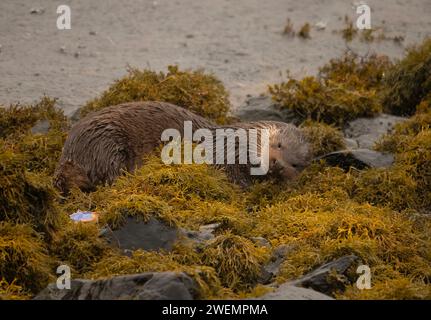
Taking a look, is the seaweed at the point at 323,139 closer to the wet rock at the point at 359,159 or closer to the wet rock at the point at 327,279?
the wet rock at the point at 359,159

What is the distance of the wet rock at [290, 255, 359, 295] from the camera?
7.82m

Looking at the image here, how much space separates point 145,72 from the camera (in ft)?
42.9

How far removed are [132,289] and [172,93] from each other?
6046 millimetres

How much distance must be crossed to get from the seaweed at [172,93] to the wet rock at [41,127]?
51 centimetres

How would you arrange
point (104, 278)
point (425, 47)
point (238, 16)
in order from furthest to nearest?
point (238, 16)
point (425, 47)
point (104, 278)

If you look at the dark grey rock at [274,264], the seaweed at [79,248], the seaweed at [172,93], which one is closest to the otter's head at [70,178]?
the seaweed at [79,248]

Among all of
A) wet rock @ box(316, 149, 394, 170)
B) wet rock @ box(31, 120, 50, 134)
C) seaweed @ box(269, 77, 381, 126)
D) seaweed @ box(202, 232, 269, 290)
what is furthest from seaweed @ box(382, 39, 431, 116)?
seaweed @ box(202, 232, 269, 290)

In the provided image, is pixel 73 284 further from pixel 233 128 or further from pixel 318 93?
pixel 318 93

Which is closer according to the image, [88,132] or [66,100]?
[88,132]

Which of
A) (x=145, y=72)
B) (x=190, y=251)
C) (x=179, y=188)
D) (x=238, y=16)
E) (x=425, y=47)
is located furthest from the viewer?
(x=238, y=16)

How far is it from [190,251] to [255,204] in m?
2.50

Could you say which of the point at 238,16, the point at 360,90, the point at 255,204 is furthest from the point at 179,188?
the point at 238,16

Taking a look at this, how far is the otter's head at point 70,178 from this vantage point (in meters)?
10.3

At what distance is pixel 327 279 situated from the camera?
25.9 ft
